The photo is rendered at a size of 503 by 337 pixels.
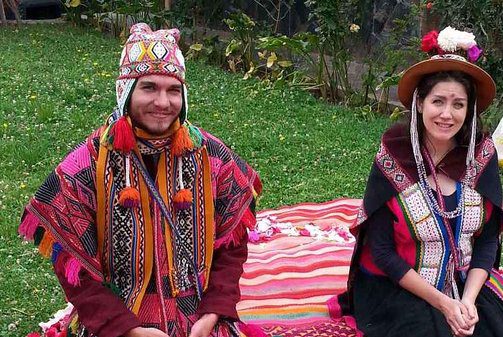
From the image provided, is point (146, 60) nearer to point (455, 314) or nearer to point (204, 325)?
point (204, 325)

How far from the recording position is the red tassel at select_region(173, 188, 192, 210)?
272 centimetres

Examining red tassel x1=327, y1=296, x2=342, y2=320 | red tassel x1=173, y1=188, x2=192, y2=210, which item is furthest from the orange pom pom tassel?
red tassel x1=327, y1=296, x2=342, y2=320

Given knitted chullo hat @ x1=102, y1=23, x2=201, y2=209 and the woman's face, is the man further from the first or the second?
the woman's face

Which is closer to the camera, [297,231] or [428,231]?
[428,231]

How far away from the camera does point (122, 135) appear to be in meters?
2.60

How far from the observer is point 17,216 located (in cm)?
480

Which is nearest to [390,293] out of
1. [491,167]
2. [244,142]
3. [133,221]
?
[491,167]

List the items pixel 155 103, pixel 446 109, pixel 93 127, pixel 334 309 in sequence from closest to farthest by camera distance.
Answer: pixel 155 103 → pixel 446 109 → pixel 334 309 → pixel 93 127

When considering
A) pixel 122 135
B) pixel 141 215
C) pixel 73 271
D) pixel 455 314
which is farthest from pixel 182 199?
pixel 455 314

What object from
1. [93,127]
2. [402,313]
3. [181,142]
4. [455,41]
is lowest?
[93,127]

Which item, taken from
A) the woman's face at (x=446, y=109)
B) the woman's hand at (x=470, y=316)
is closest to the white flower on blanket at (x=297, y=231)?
the woman's hand at (x=470, y=316)

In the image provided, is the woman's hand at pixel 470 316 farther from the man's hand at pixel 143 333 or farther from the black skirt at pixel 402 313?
the man's hand at pixel 143 333

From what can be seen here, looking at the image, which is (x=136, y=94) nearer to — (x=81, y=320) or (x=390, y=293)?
(x=81, y=320)

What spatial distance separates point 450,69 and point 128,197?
134cm
